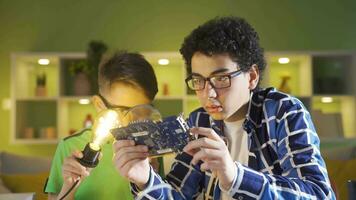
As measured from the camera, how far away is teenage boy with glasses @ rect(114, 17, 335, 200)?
1019 millimetres

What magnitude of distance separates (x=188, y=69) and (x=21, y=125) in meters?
3.21

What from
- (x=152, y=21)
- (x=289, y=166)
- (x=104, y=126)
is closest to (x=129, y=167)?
(x=104, y=126)

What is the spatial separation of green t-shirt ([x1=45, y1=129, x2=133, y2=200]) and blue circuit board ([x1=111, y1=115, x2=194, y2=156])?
0.43m

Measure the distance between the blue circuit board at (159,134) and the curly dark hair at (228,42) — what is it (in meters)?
0.24

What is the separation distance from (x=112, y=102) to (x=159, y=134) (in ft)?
1.57

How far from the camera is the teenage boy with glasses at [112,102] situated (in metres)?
1.54

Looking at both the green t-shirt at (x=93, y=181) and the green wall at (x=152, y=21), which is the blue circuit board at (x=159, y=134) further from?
the green wall at (x=152, y=21)

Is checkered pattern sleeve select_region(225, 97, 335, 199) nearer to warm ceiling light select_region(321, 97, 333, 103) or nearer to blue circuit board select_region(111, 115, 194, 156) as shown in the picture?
blue circuit board select_region(111, 115, 194, 156)

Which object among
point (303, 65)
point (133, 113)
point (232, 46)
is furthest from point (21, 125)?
point (232, 46)

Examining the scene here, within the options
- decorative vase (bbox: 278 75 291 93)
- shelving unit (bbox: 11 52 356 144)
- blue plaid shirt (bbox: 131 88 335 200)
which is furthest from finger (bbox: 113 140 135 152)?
decorative vase (bbox: 278 75 291 93)

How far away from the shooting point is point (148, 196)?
4.00 feet

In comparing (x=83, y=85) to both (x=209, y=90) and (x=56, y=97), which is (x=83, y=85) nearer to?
(x=56, y=97)

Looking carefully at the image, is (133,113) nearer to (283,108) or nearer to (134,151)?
(134,151)

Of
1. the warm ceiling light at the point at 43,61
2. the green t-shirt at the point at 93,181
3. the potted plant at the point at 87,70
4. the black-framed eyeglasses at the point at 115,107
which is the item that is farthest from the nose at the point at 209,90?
the warm ceiling light at the point at 43,61
